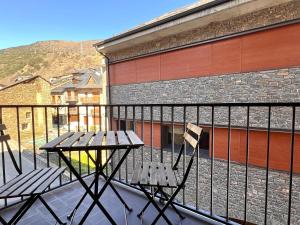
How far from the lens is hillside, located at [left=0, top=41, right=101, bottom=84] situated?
36.9 meters

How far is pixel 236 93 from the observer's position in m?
6.06

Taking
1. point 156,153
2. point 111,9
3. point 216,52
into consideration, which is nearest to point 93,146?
point 216,52

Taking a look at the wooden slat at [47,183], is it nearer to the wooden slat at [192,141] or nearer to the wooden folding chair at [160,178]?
the wooden folding chair at [160,178]

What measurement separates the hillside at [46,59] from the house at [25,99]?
1500 centimetres

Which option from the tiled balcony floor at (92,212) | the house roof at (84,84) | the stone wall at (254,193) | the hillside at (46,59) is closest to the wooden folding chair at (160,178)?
the tiled balcony floor at (92,212)

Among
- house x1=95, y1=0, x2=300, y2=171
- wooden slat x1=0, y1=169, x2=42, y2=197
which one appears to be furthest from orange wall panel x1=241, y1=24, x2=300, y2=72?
wooden slat x1=0, y1=169, x2=42, y2=197

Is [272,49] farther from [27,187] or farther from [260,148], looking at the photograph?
[27,187]

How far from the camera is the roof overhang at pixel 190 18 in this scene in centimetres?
507

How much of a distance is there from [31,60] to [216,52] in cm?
4080

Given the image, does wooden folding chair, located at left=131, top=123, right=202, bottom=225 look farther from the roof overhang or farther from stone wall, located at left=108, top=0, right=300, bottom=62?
stone wall, located at left=108, top=0, right=300, bottom=62

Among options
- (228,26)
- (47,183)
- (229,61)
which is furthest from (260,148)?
(47,183)

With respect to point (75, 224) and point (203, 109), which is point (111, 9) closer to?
point (203, 109)

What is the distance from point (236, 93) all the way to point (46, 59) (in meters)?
41.7

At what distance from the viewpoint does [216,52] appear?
6398mm
